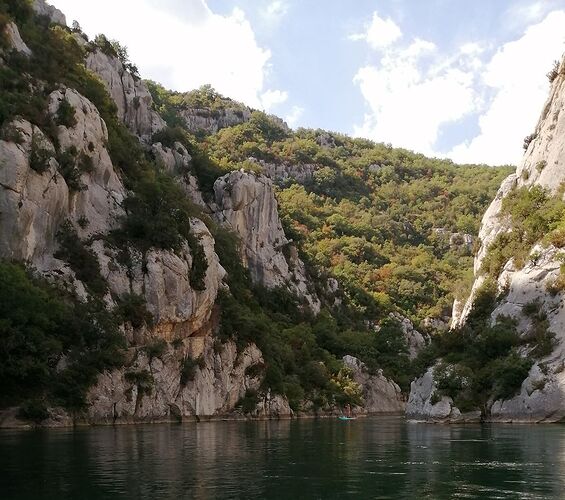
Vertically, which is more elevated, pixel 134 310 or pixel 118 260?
pixel 118 260

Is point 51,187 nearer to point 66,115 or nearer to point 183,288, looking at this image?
point 66,115

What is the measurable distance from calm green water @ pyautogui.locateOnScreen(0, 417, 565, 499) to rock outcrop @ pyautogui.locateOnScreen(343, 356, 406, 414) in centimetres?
6940

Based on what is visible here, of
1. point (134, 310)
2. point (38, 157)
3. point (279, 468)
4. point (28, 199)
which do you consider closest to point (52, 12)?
point (38, 157)

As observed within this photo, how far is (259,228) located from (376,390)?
3026 centimetres

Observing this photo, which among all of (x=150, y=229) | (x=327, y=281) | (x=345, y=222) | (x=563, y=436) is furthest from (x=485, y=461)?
(x=345, y=222)

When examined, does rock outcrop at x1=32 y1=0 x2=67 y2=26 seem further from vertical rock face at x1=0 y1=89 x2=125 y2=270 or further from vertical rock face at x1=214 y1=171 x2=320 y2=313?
vertical rock face at x1=0 y1=89 x2=125 y2=270

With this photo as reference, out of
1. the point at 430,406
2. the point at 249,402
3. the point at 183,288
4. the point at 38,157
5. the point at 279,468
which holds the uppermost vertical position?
the point at 38,157

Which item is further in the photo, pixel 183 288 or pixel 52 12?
pixel 52 12

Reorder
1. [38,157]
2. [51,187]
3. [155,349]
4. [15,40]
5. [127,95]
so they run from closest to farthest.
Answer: [38,157] → [51,187] → [155,349] → [15,40] → [127,95]

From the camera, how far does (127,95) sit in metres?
102

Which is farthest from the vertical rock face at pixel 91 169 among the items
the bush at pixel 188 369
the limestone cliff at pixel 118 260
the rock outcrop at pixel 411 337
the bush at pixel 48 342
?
the rock outcrop at pixel 411 337

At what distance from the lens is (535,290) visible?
65938 millimetres

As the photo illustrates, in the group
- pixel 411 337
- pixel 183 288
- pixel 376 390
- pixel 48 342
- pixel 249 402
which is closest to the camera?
pixel 48 342

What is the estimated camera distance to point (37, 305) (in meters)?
50.8
